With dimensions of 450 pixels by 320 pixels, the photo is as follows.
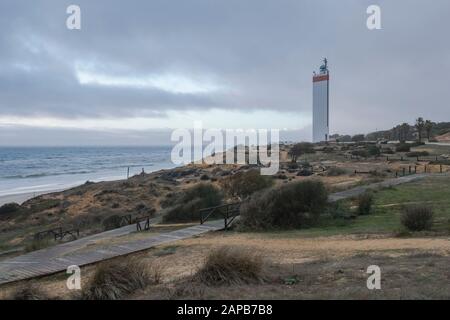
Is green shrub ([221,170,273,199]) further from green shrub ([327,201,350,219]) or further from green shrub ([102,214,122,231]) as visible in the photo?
green shrub ([327,201,350,219])

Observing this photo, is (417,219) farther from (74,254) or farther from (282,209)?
(74,254)

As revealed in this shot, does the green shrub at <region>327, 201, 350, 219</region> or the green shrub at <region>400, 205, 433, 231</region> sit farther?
the green shrub at <region>327, 201, 350, 219</region>

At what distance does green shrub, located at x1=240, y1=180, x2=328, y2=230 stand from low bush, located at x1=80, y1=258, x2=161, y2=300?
8.78 meters

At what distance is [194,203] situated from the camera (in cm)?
2062

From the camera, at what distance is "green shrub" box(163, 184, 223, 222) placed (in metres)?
20.3

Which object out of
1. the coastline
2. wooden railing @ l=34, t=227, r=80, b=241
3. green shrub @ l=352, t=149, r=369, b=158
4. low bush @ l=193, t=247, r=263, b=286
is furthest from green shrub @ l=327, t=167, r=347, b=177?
low bush @ l=193, t=247, r=263, b=286

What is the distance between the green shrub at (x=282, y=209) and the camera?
15.9 metres

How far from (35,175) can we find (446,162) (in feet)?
192

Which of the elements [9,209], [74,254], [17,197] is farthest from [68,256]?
[17,197]

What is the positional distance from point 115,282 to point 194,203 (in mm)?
13730

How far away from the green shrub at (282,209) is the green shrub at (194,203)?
461 centimetres
